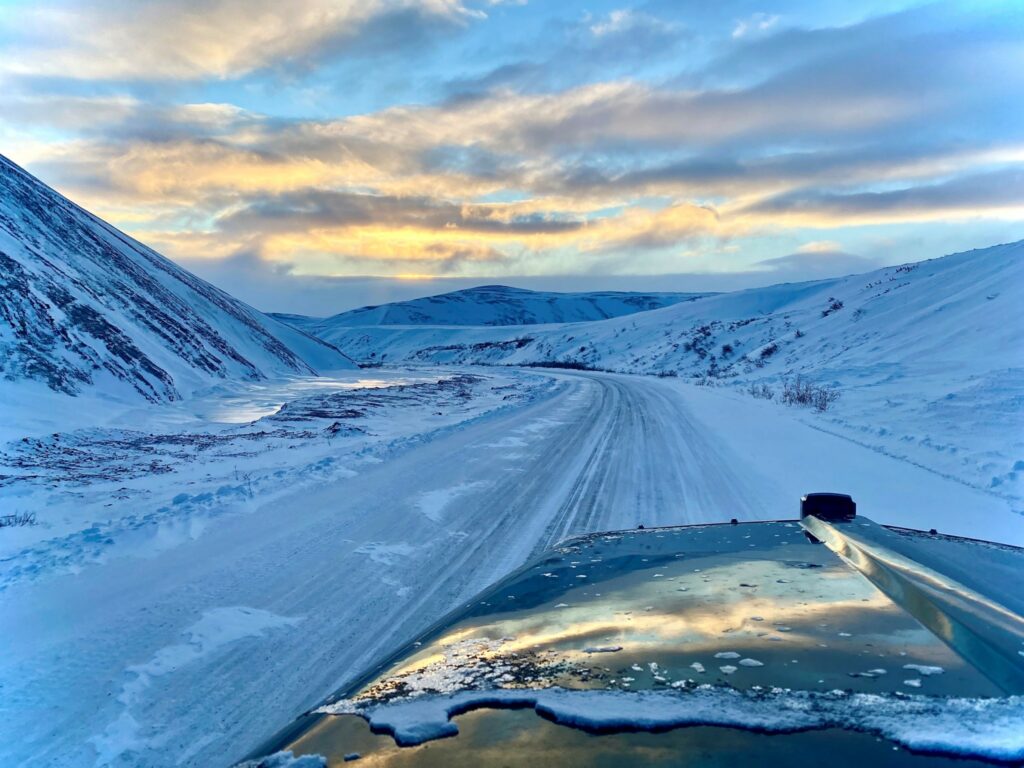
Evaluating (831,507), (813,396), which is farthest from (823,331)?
(831,507)

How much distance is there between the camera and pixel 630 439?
14055 millimetres

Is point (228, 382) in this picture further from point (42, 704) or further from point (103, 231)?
point (42, 704)

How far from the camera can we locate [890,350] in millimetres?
28859

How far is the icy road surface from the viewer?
12.2 ft

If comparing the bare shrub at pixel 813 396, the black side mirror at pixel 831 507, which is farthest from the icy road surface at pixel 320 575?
the bare shrub at pixel 813 396

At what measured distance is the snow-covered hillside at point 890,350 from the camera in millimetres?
13070

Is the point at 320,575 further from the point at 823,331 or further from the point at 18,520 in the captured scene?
the point at 823,331

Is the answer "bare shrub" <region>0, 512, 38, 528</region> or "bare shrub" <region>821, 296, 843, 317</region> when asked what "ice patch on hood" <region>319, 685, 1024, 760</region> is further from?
"bare shrub" <region>821, 296, 843, 317</region>

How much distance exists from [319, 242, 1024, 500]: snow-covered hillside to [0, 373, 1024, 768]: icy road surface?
6.71 feet

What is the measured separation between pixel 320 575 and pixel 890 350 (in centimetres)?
2972

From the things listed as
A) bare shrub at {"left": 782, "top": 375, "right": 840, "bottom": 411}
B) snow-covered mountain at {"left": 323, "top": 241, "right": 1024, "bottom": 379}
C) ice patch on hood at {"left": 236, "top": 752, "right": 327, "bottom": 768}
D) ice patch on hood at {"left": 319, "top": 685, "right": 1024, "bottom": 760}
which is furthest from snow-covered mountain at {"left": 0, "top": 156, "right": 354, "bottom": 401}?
snow-covered mountain at {"left": 323, "top": 241, "right": 1024, "bottom": 379}

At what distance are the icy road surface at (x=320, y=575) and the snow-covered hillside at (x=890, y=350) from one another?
6.71ft

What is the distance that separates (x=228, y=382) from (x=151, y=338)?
3632 millimetres

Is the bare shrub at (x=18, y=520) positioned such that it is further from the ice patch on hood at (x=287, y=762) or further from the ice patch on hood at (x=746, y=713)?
the ice patch on hood at (x=287, y=762)
